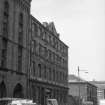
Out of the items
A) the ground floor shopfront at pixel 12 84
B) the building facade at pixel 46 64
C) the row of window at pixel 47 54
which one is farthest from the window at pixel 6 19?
the row of window at pixel 47 54

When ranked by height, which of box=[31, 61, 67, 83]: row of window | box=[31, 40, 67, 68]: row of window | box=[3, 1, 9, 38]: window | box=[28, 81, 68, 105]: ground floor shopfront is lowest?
box=[28, 81, 68, 105]: ground floor shopfront

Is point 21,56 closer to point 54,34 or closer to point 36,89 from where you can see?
point 36,89

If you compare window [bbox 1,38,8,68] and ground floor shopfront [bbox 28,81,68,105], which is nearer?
window [bbox 1,38,8,68]

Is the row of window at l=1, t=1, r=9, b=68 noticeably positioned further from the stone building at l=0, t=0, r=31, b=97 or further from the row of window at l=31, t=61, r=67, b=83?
the row of window at l=31, t=61, r=67, b=83

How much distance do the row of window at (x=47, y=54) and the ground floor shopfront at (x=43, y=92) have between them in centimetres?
535

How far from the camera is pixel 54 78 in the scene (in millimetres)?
67625

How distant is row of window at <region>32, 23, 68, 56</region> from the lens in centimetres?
5538

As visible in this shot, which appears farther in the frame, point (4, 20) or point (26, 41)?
point (26, 41)

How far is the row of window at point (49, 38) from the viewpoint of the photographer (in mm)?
55375

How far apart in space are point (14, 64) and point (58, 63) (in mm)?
→ 28303

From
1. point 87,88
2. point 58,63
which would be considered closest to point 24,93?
point 58,63

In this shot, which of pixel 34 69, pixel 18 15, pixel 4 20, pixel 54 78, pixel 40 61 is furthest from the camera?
pixel 54 78

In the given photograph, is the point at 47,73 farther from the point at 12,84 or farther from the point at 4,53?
the point at 4,53

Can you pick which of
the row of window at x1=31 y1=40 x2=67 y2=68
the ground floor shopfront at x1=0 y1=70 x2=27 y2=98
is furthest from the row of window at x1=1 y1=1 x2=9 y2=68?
the row of window at x1=31 y1=40 x2=67 y2=68
